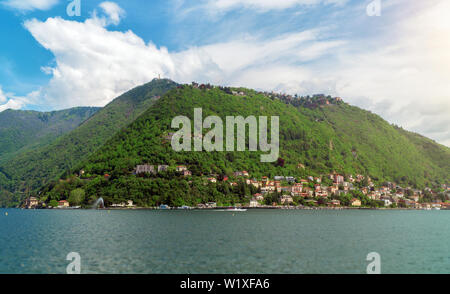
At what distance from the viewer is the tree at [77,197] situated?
124688 millimetres

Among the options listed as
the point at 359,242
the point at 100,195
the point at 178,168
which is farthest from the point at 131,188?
the point at 359,242

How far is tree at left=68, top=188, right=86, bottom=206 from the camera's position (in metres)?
125

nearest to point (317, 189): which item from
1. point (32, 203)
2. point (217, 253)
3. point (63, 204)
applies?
point (63, 204)

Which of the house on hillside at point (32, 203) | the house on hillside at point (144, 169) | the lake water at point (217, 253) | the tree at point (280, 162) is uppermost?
the tree at point (280, 162)

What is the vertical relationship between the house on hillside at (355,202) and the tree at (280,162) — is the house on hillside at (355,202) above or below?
below

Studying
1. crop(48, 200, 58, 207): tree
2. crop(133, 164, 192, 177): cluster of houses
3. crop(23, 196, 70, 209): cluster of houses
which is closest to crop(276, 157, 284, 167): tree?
crop(133, 164, 192, 177): cluster of houses

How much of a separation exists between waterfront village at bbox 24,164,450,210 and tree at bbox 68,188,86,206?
6.69 feet

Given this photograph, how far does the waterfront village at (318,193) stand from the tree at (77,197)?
204 centimetres

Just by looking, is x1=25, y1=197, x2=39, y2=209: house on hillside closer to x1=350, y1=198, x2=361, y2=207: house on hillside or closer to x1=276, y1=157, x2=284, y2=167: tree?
x1=276, y1=157, x2=284, y2=167: tree

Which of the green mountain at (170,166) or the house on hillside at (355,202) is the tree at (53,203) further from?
the house on hillside at (355,202)

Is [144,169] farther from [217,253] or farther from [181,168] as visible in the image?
[217,253]

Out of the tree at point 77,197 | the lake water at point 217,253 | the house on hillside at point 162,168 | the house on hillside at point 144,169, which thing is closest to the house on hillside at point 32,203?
the tree at point 77,197

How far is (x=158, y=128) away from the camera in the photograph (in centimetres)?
16825
